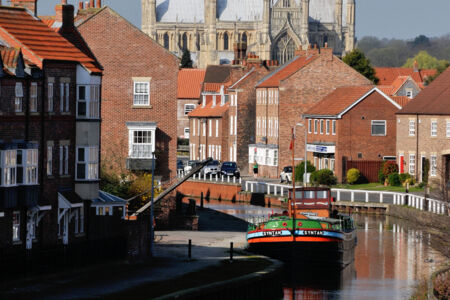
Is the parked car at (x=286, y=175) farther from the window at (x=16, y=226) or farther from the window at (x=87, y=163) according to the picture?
the window at (x=16, y=226)

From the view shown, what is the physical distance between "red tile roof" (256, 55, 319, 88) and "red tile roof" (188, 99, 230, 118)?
6.66 meters

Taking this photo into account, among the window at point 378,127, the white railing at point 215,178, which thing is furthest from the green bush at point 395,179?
the white railing at point 215,178

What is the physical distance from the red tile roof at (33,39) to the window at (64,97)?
3.01 feet

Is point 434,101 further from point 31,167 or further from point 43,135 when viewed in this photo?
point 31,167

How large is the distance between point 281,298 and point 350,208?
3310 cm

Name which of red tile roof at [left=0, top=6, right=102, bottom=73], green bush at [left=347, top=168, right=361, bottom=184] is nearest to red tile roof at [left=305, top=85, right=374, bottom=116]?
green bush at [left=347, top=168, right=361, bottom=184]

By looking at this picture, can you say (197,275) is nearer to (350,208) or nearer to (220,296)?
(220,296)

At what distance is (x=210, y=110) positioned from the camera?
115 m

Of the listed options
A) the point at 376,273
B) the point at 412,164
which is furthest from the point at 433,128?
the point at 376,273

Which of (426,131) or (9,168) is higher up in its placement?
(426,131)

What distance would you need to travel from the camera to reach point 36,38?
39.9 metres

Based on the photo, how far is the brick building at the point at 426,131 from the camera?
78.1 meters

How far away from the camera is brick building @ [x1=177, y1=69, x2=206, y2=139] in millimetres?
144188

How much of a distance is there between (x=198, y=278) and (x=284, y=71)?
224 feet
